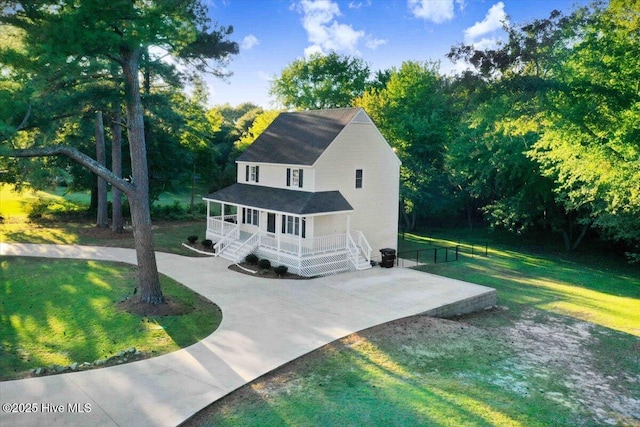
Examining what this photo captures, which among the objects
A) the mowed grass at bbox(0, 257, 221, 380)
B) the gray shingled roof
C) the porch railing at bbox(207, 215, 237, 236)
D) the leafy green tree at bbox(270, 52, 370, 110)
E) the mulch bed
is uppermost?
the leafy green tree at bbox(270, 52, 370, 110)

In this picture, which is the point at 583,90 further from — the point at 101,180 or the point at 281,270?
the point at 101,180

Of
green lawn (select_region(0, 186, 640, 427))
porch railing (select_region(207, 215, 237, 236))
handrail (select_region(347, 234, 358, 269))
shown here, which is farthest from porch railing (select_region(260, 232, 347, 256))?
green lawn (select_region(0, 186, 640, 427))

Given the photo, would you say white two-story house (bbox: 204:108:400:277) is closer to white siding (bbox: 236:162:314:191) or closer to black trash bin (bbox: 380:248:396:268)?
white siding (bbox: 236:162:314:191)

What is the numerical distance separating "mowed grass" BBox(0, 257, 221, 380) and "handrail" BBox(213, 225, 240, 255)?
5.12m

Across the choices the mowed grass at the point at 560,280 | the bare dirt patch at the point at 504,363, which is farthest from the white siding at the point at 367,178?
the bare dirt patch at the point at 504,363

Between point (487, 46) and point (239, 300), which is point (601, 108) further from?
point (239, 300)

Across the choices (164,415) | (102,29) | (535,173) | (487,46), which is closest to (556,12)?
(487,46)

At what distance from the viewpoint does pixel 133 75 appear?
14.8m

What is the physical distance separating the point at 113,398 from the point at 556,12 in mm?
24215

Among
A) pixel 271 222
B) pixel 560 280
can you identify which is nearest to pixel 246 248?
pixel 271 222

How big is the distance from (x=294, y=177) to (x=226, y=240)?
187 inches

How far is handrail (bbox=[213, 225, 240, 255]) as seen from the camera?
2390cm

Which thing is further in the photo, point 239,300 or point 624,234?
point 624,234

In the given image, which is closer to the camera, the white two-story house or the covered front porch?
the covered front porch
